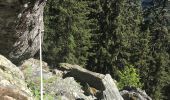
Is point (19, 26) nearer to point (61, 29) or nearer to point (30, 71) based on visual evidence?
point (30, 71)

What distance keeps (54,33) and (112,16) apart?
10.5 m

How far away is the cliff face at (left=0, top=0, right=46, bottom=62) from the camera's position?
29.7 feet

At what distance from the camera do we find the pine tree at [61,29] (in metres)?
40.5

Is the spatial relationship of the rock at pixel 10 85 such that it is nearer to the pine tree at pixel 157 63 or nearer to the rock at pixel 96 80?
the rock at pixel 96 80

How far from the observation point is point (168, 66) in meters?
62.2

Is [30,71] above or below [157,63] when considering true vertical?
above

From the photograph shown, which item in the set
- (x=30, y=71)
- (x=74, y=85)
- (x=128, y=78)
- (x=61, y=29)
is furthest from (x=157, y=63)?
(x=30, y=71)

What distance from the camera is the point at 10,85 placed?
6.29m

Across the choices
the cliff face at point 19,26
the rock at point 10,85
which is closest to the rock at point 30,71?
the cliff face at point 19,26

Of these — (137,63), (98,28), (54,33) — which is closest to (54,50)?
(54,33)

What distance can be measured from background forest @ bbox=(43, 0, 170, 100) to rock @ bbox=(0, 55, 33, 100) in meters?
25.9

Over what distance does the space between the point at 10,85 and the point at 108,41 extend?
141 feet

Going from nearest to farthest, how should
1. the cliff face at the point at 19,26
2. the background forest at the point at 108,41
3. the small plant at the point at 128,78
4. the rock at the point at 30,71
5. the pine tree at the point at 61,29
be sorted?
the cliff face at the point at 19,26
the rock at the point at 30,71
the pine tree at the point at 61,29
the background forest at the point at 108,41
the small plant at the point at 128,78

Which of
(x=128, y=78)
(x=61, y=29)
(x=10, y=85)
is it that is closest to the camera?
(x=10, y=85)
